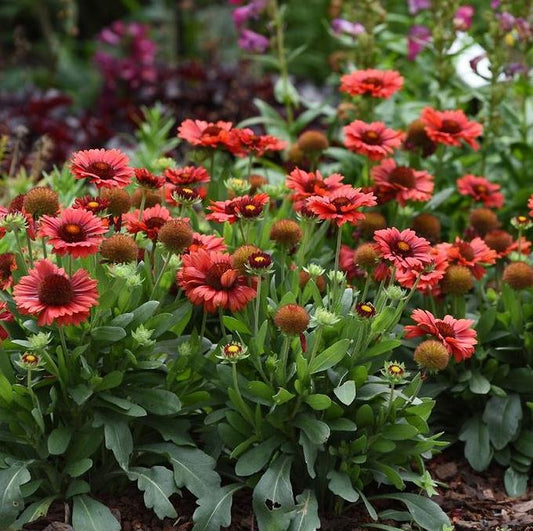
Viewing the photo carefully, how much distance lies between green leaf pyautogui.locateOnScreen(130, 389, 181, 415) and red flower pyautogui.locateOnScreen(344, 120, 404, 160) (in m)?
1.06

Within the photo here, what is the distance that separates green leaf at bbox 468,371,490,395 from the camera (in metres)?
2.81

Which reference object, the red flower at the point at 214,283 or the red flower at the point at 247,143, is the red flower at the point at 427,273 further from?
the red flower at the point at 247,143

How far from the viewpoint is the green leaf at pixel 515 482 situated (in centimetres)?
281

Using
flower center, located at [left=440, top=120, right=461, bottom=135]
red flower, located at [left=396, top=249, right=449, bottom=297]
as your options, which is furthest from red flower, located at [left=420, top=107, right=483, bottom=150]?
red flower, located at [left=396, top=249, right=449, bottom=297]

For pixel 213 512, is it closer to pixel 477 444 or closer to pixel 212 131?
pixel 477 444

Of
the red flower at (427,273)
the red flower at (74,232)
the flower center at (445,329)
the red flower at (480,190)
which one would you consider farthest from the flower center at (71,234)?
the red flower at (480,190)

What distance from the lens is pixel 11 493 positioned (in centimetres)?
223

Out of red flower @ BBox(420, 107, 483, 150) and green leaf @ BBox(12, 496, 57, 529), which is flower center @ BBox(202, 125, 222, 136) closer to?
red flower @ BBox(420, 107, 483, 150)

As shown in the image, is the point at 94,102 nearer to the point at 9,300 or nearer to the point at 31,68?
the point at 31,68

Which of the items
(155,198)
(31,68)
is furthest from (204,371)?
(31,68)

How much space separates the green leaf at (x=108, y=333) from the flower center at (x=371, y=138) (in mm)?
1150

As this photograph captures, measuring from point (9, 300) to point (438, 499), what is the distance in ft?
4.39

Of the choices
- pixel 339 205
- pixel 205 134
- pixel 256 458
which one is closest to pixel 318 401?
pixel 256 458

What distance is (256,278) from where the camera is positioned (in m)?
2.49
